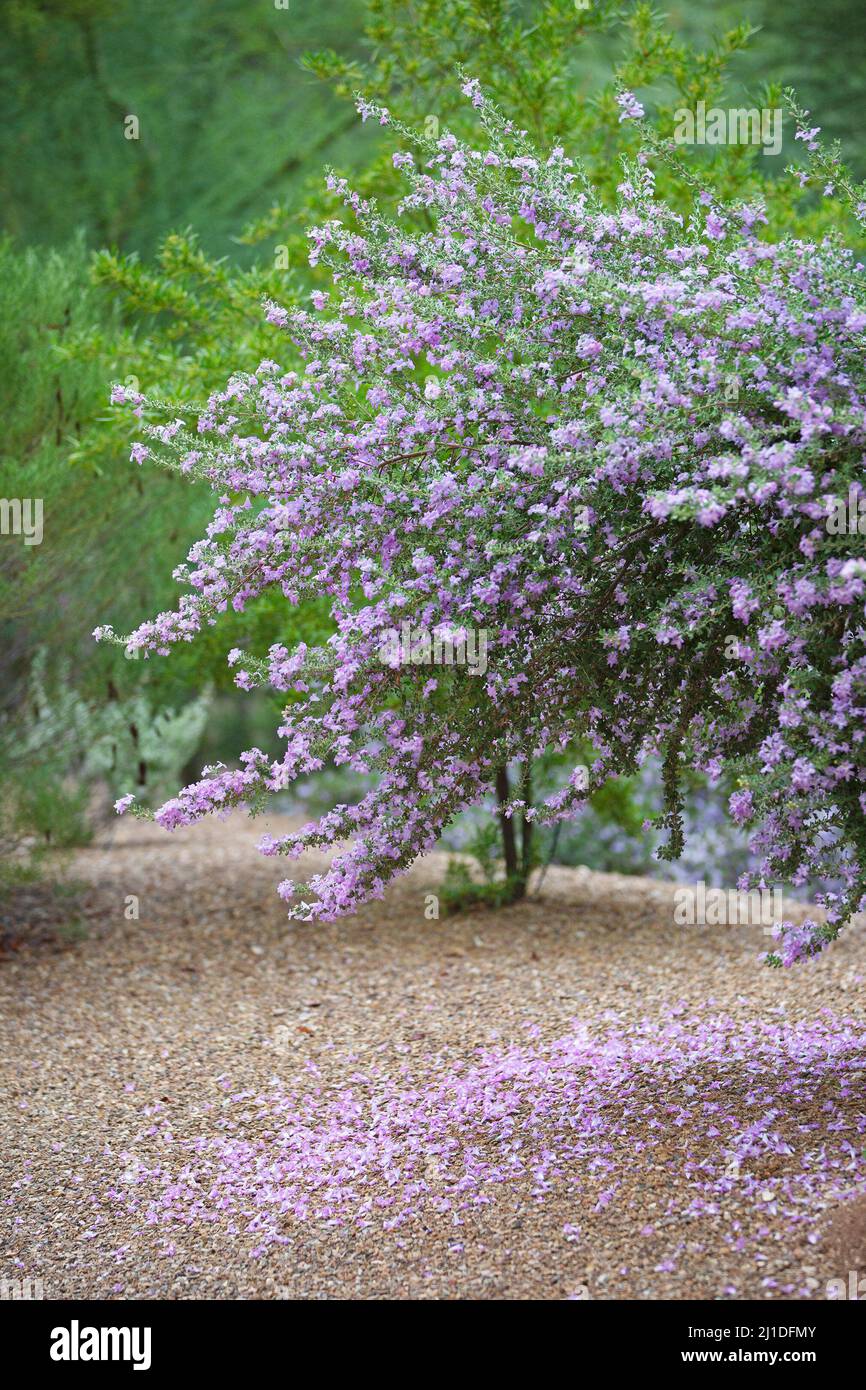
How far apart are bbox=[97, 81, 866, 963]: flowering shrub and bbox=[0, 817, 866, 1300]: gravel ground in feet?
2.62

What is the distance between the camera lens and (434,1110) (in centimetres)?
454

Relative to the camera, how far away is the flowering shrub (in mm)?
3318

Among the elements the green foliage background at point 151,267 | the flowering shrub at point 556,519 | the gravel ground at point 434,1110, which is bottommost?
the gravel ground at point 434,1110

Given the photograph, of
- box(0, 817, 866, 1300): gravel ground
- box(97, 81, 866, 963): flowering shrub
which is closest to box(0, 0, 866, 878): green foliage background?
box(0, 817, 866, 1300): gravel ground

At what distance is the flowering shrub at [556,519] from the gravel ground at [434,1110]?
80 cm

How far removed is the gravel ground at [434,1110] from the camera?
3525mm

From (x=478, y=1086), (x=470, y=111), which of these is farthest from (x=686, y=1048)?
(x=470, y=111)

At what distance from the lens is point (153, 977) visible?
672 centimetres

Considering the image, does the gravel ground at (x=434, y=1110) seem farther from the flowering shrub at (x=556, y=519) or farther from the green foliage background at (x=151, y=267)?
the green foliage background at (x=151, y=267)

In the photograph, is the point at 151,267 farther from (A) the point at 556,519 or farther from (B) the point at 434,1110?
(B) the point at 434,1110

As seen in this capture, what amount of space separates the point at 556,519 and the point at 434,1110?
7.16 feet

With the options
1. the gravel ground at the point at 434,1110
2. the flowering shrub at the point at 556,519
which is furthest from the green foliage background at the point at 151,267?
the flowering shrub at the point at 556,519

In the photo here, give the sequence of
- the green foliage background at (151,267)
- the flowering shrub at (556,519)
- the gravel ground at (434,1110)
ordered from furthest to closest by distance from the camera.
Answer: the green foliage background at (151,267) → the gravel ground at (434,1110) → the flowering shrub at (556,519)

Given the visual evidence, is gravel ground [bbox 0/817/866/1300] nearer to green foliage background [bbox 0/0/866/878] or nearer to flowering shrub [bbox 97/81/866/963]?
flowering shrub [bbox 97/81/866/963]
